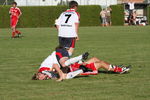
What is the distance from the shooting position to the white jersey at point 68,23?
52.9 feet

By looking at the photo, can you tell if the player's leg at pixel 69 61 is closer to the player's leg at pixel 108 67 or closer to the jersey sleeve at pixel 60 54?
the jersey sleeve at pixel 60 54

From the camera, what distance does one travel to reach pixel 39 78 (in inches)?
531

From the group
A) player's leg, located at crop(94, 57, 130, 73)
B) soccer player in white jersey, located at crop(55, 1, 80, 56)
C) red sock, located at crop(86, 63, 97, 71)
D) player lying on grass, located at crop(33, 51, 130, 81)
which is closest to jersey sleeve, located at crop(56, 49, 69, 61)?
player lying on grass, located at crop(33, 51, 130, 81)

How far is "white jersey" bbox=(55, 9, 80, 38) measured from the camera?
1612 cm

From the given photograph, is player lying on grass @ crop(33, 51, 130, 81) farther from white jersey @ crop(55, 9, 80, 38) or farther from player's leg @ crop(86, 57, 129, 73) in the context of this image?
white jersey @ crop(55, 9, 80, 38)

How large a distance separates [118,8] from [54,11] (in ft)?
22.3

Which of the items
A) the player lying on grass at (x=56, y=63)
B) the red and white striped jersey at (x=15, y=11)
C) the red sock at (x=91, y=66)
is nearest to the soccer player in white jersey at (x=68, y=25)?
the red sock at (x=91, y=66)

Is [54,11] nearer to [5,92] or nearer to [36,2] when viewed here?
[36,2]

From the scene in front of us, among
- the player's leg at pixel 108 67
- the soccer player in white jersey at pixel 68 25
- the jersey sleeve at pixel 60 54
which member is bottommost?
the player's leg at pixel 108 67

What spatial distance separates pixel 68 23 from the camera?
1614 centimetres

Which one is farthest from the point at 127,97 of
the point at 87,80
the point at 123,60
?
the point at 123,60

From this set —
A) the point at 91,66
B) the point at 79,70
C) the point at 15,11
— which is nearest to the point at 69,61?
the point at 79,70

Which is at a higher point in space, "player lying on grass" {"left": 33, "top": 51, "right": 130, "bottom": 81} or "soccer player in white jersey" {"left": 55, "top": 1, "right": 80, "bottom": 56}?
"soccer player in white jersey" {"left": 55, "top": 1, "right": 80, "bottom": 56}

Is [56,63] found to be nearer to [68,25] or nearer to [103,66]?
[103,66]
